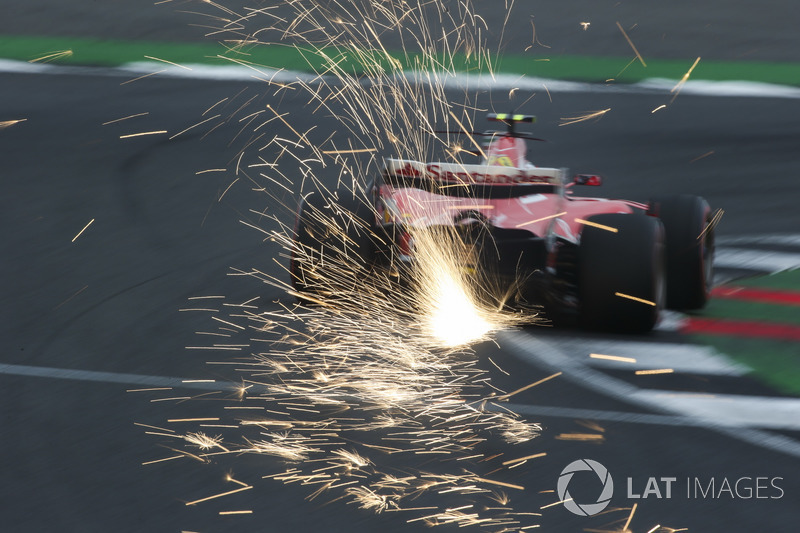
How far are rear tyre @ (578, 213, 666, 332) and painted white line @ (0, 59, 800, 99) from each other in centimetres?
692

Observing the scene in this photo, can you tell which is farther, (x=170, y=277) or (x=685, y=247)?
(x=170, y=277)

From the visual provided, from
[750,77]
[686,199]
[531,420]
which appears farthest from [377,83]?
[531,420]

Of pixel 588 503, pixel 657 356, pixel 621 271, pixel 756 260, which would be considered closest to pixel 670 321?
pixel 657 356

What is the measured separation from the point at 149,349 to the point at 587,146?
6.07 m

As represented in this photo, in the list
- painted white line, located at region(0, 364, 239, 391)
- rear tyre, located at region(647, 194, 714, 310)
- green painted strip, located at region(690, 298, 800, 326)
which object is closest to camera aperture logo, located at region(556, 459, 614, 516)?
painted white line, located at region(0, 364, 239, 391)

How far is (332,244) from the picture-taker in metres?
6.62

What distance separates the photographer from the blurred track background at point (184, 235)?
454 centimetres

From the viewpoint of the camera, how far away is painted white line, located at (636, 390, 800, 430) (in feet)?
17.2

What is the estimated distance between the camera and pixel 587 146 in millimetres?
11016

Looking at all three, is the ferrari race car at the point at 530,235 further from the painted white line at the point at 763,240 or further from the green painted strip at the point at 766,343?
the painted white line at the point at 763,240

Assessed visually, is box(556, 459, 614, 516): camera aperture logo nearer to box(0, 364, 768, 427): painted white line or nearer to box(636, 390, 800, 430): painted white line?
box(0, 364, 768, 427): painted white line

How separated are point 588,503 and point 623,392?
1.26 metres

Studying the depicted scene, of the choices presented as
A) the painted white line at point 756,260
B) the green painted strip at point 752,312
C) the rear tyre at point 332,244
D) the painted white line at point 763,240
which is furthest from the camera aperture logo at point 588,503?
the painted white line at point 763,240

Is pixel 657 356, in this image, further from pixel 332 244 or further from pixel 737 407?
pixel 332 244
